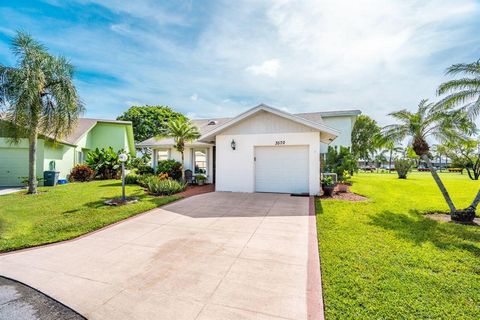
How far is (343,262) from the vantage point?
14.9 ft

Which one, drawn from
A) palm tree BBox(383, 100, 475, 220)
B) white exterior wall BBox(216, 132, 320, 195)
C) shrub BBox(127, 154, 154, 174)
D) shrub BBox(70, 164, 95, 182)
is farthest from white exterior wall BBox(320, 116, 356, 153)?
shrub BBox(70, 164, 95, 182)

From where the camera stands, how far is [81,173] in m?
18.1

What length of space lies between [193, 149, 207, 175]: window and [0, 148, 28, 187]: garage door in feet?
39.3

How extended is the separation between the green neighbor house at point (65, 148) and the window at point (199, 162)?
26.1ft

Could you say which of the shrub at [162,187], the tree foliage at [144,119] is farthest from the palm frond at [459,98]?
the tree foliage at [144,119]

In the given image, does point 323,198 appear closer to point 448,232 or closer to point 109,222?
point 448,232

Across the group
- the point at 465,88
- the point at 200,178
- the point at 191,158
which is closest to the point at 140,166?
the point at 191,158

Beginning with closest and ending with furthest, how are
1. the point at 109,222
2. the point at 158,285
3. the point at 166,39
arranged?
the point at 158,285, the point at 109,222, the point at 166,39

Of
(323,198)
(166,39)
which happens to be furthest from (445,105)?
(166,39)

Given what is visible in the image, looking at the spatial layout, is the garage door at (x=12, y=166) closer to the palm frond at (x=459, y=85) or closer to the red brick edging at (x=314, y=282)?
the red brick edging at (x=314, y=282)

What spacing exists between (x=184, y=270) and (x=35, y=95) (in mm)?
13233

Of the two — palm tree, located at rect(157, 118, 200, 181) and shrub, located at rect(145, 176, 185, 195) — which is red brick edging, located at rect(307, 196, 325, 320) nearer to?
shrub, located at rect(145, 176, 185, 195)

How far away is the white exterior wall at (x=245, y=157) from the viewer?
38.7 ft

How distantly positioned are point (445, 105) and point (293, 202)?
7.11 meters
